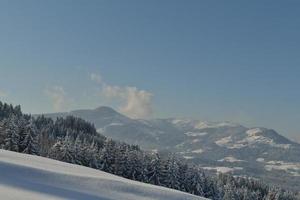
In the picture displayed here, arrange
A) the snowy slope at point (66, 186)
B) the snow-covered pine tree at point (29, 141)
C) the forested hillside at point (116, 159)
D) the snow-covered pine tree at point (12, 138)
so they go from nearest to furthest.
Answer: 1. the snowy slope at point (66, 186)
2. the snow-covered pine tree at point (12, 138)
3. the snow-covered pine tree at point (29, 141)
4. the forested hillside at point (116, 159)

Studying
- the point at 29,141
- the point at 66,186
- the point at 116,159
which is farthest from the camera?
the point at 116,159

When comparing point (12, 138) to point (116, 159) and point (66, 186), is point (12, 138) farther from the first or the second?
point (66, 186)

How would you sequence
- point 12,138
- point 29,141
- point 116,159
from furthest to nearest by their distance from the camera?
point 116,159
point 29,141
point 12,138

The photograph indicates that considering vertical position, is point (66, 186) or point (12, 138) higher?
point (12, 138)

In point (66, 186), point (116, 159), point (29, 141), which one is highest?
point (29, 141)

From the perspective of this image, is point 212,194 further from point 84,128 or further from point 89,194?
point 84,128

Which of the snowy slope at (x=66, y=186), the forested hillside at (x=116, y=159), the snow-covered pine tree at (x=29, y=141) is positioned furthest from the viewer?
the forested hillside at (x=116, y=159)

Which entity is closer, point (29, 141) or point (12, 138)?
point (12, 138)

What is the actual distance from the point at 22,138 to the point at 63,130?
80.1 metres

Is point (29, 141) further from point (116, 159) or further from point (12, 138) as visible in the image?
point (116, 159)

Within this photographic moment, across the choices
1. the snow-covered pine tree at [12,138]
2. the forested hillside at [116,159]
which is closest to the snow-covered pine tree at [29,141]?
the forested hillside at [116,159]

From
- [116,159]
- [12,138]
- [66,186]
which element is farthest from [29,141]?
[66,186]

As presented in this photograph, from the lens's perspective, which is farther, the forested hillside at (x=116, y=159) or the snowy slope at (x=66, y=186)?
the forested hillside at (x=116, y=159)

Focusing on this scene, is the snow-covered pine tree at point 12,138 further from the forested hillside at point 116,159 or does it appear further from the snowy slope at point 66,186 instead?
the snowy slope at point 66,186
